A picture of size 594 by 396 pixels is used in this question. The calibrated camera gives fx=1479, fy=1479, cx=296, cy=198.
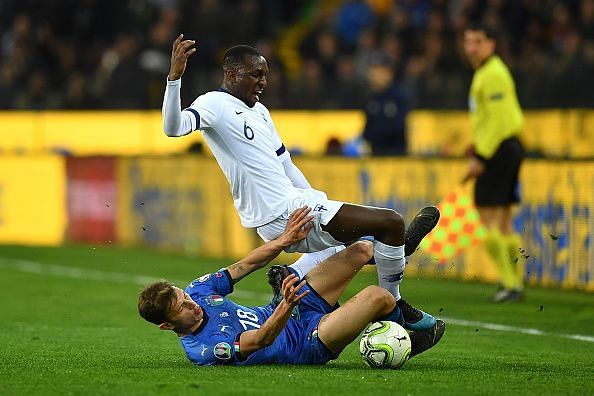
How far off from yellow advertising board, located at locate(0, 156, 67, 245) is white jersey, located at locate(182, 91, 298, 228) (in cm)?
1120

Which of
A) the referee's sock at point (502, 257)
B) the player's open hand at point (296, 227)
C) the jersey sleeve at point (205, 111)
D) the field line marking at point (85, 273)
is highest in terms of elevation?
the jersey sleeve at point (205, 111)

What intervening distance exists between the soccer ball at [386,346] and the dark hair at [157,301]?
119 cm

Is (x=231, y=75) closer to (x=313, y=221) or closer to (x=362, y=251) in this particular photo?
(x=313, y=221)

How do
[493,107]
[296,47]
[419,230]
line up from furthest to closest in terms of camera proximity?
[296,47] < [493,107] < [419,230]

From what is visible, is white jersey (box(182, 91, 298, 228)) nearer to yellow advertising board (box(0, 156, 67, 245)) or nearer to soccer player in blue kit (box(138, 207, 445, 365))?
soccer player in blue kit (box(138, 207, 445, 365))

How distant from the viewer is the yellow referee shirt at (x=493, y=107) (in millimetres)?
12898

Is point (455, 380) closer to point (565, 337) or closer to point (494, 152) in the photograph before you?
point (565, 337)

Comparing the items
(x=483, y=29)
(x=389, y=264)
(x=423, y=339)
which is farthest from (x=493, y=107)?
(x=423, y=339)

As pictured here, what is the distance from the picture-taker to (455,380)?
802 cm

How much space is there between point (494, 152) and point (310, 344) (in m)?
4.93

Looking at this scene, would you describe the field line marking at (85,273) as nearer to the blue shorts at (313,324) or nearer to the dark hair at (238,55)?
the blue shorts at (313,324)

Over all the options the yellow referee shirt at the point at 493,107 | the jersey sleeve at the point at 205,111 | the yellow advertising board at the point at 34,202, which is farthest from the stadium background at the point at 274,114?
the jersey sleeve at the point at 205,111

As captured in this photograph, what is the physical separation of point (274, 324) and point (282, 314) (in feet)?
0.29

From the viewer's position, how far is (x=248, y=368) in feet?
27.5
